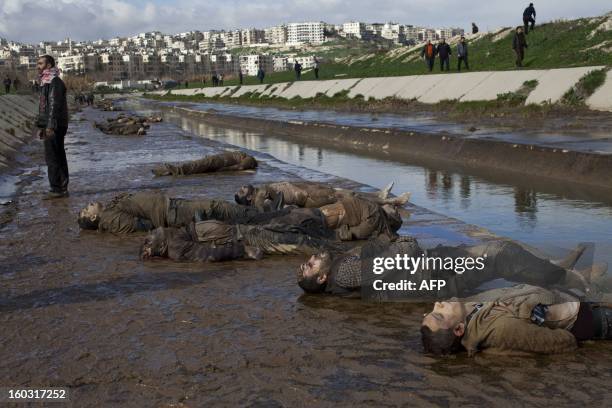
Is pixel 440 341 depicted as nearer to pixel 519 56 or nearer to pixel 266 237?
pixel 266 237

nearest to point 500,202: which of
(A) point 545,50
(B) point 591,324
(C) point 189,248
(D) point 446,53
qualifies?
(C) point 189,248

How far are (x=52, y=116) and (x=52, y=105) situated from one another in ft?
0.57

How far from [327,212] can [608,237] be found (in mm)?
2812

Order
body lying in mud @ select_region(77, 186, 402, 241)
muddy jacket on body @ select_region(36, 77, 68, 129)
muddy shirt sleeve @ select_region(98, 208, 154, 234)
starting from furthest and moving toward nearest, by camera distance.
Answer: muddy jacket on body @ select_region(36, 77, 68, 129) → muddy shirt sleeve @ select_region(98, 208, 154, 234) → body lying in mud @ select_region(77, 186, 402, 241)

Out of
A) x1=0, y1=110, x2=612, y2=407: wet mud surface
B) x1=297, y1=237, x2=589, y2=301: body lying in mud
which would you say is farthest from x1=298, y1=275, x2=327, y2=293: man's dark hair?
x1=0, y1=110, x2=612, y2=407: wet mud surface

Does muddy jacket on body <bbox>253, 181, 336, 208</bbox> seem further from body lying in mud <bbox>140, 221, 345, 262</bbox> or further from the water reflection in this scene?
the water reflection

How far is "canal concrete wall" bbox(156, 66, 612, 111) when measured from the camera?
2041cm

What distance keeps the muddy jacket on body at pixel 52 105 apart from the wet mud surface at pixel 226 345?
3548mm

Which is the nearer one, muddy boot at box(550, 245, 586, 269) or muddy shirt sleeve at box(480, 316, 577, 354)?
muddy shirt sleeve at box(480, 316, 577, 354)

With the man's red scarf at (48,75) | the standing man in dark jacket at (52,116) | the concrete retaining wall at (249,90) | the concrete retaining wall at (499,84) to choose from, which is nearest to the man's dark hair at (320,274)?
the standing man in dark jacket at (52,116)

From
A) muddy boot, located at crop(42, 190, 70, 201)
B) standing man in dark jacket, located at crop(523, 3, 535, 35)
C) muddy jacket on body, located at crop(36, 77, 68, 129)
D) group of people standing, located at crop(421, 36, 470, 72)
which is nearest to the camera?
muddy jacket on body, located at crop(36, 77, 68, 129)

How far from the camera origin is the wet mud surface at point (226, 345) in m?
3.84

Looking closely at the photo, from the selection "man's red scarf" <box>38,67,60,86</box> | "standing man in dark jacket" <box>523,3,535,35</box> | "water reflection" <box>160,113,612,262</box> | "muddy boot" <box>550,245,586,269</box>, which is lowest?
"water reflection" <box>160,113,612,262</box>

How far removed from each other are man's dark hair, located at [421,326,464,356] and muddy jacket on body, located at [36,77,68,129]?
797 cm
